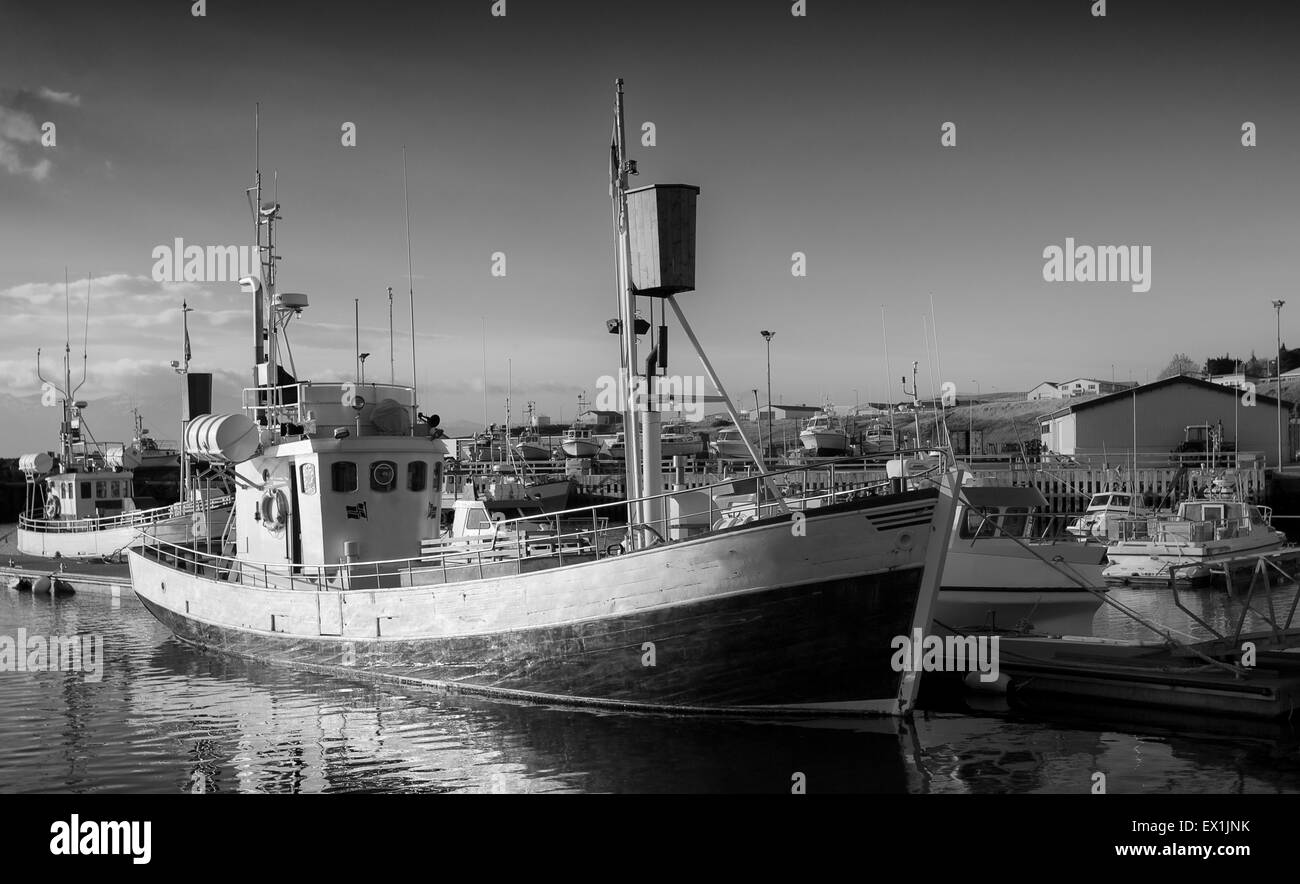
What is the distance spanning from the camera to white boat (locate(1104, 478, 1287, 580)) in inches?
1417

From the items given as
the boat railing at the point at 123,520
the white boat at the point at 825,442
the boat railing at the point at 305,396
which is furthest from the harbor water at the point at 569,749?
the white boat at the point at 825,442

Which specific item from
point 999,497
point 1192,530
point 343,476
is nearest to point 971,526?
point 999,497

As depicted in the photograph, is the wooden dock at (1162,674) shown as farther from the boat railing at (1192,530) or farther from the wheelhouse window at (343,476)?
the boat railing at (1192,530)

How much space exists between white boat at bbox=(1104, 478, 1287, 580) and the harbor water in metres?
21.1

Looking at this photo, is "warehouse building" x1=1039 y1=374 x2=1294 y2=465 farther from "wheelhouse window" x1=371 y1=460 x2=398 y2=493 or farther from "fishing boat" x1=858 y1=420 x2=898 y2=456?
"wheelhouse window" x1=371 y1=460 x2=398 y2=493

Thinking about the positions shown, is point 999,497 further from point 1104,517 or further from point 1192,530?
point 1104,517

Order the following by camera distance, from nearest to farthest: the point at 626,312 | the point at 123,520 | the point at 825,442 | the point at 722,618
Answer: the point at 722,618, the point at 626,312, the point at 123,520, the point at 825,442

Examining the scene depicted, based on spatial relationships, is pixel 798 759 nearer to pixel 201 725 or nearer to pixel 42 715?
pixel 201 725

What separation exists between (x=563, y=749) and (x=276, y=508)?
9.77 metres

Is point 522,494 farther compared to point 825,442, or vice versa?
point 825,442

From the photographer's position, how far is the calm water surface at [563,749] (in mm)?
14047

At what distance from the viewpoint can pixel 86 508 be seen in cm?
5031

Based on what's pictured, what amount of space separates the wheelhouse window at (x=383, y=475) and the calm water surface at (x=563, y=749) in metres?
4.18

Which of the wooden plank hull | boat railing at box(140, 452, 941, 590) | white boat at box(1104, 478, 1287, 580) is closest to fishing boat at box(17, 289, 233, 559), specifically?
boat railing at box(140, 452, 941, 590)
